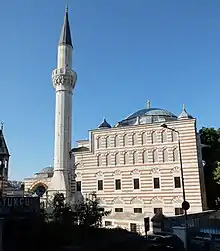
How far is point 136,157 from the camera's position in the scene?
126 ft

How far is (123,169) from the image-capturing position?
128 ft

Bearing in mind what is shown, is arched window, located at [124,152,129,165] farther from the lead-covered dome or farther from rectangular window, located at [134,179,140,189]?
the lead-covered dome

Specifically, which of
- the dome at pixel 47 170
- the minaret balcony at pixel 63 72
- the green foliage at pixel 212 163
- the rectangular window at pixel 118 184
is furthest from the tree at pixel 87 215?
the dome at pixel 47 170

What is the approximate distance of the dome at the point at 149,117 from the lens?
42.9 meters

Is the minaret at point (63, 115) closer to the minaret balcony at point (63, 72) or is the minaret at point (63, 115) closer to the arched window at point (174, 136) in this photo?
the minaret balcony at point (63, 72)

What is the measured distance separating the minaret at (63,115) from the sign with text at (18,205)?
1103 inches

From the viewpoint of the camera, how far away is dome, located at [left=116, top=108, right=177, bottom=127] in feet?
141

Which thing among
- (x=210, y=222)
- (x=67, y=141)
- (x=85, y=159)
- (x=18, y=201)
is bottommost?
(x=210, y=222)

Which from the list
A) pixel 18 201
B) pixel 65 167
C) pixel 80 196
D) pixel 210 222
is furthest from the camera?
pixel 65 167

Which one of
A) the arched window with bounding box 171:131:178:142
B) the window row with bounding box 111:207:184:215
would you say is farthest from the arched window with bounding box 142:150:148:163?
the window row with bounding box 111:207:184:215

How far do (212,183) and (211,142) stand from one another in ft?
21.3

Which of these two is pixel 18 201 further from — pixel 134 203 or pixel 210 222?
pixel 134 203

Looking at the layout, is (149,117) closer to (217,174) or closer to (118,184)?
(118,184)

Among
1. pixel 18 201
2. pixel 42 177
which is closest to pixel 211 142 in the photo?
pixel 42 177
